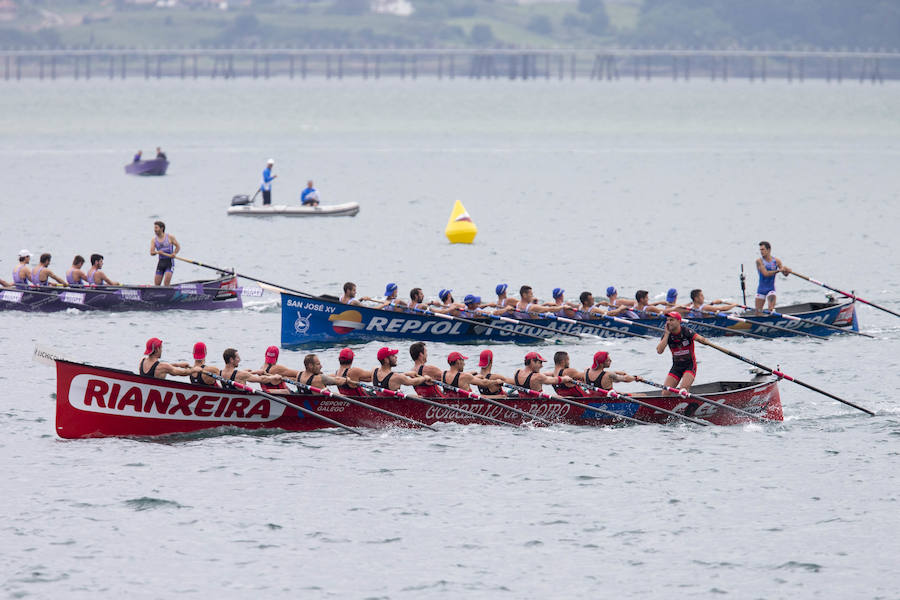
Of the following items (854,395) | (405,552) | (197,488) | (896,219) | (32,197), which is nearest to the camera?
(405,552)

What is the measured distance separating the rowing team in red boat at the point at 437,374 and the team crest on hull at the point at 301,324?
750 cm

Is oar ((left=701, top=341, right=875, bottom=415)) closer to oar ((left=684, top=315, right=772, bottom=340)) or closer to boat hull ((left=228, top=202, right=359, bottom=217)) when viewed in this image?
oar ((left=684, top=315, right=772, bottom=340))

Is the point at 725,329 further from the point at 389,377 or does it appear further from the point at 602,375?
the point at 389,377

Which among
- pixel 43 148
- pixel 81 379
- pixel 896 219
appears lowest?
pixel 81 379

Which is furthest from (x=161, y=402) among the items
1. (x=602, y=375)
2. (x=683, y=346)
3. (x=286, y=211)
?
(x=286, y=211)

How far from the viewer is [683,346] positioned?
28.1m

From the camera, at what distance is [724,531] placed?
75.3 feet

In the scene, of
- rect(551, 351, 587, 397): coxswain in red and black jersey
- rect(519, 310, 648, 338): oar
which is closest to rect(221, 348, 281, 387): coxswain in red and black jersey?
rect(551, 351, 587, 397): coxswain in red and black jersey

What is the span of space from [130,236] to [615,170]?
2035 inches

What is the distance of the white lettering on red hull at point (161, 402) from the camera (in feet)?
83.8

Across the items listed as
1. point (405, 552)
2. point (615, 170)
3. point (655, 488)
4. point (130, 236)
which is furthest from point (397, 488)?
point (615, 170)

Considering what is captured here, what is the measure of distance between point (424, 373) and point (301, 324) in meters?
8.36

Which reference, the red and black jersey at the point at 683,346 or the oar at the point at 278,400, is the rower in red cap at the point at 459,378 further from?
the red and black jersey at the point at 683,346

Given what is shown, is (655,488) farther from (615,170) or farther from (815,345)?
(615,170)
